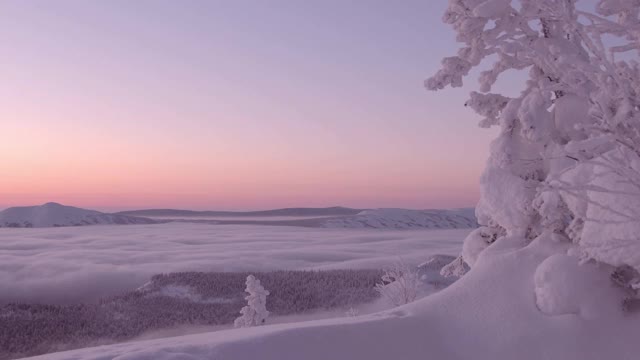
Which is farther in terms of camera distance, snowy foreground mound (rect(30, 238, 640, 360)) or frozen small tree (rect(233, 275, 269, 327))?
frozen small tree (rect(233, 275, 269, 327))

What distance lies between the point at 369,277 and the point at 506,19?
7091cm

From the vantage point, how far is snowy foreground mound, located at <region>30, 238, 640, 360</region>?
594 cm

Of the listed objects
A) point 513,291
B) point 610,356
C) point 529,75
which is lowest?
point 610,356

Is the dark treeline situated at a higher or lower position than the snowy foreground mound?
lower

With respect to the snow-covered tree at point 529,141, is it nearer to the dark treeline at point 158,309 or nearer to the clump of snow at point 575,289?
the clump of snow at point 575,289

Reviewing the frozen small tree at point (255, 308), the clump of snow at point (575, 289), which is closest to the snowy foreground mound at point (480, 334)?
the clump of snow at point (575, 289)

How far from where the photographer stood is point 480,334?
6.59 metres

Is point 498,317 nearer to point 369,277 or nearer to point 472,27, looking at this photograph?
point 472,27


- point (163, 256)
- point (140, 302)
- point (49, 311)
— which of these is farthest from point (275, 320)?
point (163, 256)

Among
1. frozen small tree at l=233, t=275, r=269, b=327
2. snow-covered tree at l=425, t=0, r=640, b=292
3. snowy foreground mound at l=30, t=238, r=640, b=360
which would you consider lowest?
frozen small tree at l=233, t=275, r=269, b=327

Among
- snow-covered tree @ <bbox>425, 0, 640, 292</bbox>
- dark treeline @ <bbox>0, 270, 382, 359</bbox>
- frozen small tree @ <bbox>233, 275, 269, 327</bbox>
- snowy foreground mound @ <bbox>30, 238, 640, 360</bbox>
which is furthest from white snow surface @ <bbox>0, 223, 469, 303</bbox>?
snowy foreground mound @ <bbox>30, 238, 640, 360</bbox>

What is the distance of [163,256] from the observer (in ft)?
385

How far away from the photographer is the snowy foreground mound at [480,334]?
5938 millimetres

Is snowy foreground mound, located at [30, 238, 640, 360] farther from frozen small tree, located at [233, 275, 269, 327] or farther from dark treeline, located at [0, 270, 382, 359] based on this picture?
dark treeline, located at [0, 270, 382, 359]
